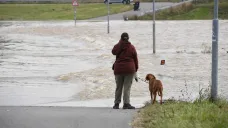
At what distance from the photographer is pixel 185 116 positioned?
29.2 feet

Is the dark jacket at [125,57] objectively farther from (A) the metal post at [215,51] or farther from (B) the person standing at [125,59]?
(A) the metal post at [215,51]

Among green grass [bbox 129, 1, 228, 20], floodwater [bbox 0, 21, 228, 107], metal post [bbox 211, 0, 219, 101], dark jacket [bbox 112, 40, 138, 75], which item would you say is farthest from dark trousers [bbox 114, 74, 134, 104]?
green grass [bbox 129, 1, 228, 20]

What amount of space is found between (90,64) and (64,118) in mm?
13943

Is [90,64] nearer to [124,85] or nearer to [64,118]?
[124,85]

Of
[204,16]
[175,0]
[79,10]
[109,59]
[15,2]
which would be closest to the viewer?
[109,59]

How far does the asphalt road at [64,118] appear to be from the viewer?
31.2 ft

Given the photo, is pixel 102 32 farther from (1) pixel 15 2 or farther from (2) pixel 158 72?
(1) pixel 15 2

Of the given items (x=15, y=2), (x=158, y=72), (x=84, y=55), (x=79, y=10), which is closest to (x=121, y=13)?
(x=79, y=10)

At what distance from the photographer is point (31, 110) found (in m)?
11.7

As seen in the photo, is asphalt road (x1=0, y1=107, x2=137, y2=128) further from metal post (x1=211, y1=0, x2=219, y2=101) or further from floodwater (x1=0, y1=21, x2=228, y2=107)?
floodwater (x1=0, y1=21, x2=228, y2=107)

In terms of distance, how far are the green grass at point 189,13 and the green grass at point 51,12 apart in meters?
7.22

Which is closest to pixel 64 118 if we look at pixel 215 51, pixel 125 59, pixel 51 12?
pixel 125 59

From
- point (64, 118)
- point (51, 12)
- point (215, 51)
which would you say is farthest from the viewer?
point (51, 12)

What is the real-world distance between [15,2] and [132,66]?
244 ft
